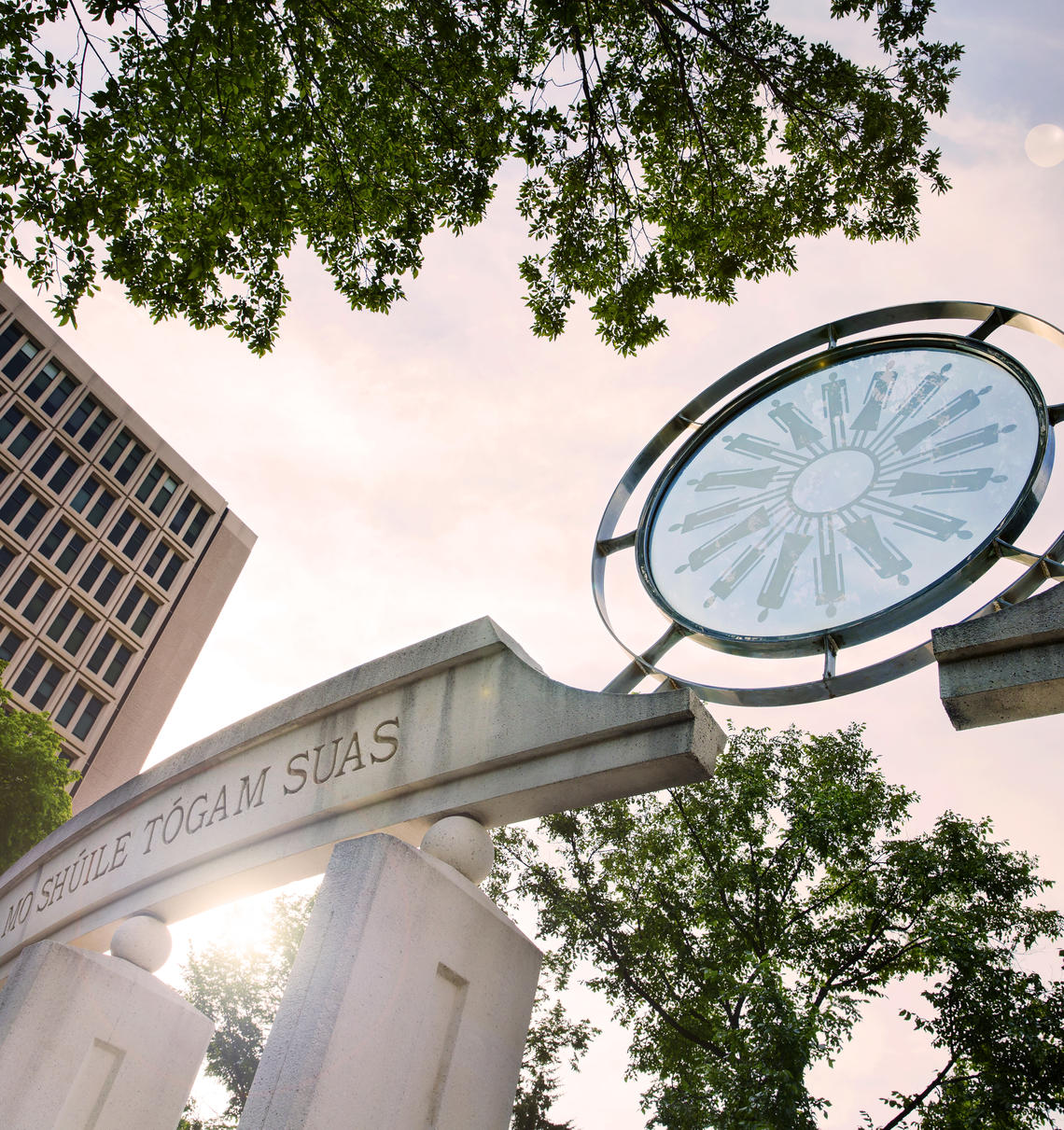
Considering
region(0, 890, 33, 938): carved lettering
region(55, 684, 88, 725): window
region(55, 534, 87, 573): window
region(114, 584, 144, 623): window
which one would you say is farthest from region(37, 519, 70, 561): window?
region(0, 890, 33, 938): carved lettering

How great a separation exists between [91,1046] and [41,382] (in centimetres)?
5173

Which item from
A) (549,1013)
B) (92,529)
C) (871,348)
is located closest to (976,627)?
(871,348)

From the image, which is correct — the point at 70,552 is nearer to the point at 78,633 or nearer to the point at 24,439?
the point at 78,633

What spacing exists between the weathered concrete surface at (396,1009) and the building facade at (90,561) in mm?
45198

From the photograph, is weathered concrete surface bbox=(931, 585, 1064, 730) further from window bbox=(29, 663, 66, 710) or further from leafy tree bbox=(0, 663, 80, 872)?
window bbox=(29, 663, 66, 710)

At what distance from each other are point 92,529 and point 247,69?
50375 mm

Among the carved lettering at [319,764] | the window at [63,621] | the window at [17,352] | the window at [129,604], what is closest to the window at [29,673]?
the window at [63,621]

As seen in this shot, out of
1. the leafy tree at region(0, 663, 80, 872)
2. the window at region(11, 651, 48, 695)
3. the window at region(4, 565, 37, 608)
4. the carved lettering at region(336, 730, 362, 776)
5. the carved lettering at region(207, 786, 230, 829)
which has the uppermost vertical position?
the window at region(4, 565, 37, 608)

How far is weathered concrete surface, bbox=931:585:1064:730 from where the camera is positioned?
3.85 meters

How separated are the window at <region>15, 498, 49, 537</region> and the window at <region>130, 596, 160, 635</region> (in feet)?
25.7

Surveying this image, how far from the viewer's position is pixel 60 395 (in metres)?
50.9

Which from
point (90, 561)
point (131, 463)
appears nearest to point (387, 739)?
point (90, 561)

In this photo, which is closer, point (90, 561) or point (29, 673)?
point (29, 673)

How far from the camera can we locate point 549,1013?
22.4 metres
